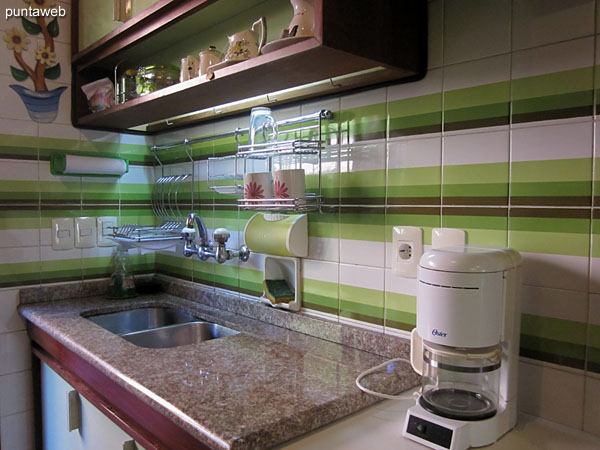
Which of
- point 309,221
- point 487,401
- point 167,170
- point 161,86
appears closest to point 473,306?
point 487,401

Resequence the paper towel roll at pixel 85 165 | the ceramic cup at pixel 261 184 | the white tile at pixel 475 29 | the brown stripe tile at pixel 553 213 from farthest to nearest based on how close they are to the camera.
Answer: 1. the paper towel roll at pixel 85 165
2. the ceramic cup at pixel 261 184
3. the white tile at pixel 475 29
4. the brown stripe tile at pixel 553 213

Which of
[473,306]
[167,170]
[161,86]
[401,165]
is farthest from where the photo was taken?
[167,170]

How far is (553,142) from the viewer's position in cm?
96

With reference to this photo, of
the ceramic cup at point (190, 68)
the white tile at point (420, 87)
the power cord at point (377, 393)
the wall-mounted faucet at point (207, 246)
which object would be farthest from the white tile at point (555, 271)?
the ceramic cup at point (190, 68)

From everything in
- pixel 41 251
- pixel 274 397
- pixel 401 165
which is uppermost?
pixel 401 165

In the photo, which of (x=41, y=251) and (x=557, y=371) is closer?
(x=557, y=371)

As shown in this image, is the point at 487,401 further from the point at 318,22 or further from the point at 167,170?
the point at 167,170

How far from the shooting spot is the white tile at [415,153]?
1155mm

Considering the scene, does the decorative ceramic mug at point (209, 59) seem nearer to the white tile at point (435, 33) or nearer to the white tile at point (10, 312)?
the white tile at point (435, 33)

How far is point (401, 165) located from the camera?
1.23 meters

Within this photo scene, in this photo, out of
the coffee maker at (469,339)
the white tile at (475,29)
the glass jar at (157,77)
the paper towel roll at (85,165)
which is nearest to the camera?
the coffee maker at (469,339)

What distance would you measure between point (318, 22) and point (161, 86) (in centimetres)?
87

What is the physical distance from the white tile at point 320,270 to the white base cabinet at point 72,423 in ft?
2.15

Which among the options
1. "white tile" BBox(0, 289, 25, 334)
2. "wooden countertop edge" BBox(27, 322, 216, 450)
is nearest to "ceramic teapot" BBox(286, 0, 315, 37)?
"wooden countertop edge" BBox(27, 322, 216, 450)
